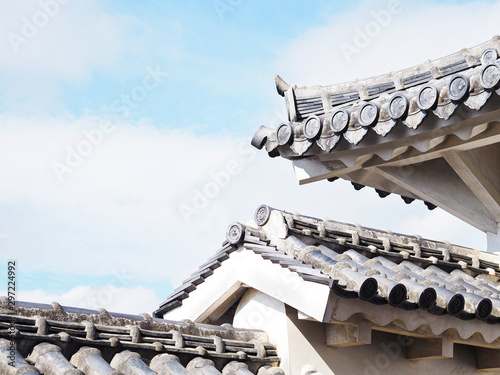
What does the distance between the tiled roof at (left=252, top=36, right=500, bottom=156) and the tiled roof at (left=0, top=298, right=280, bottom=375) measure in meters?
1.95

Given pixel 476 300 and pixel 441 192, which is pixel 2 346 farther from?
pixel 441 192

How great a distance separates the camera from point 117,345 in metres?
4.59

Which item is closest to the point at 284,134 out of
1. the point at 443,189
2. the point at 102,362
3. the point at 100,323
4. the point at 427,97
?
the point at 427,97

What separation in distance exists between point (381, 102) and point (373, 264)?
1.42 m

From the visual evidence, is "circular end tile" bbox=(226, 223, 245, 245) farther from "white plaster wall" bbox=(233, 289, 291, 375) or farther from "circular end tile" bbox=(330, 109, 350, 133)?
"circular end tile" bbox=(330, 109, 350, 133)

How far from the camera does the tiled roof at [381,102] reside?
5641mm

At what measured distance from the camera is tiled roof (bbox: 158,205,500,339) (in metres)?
5.11

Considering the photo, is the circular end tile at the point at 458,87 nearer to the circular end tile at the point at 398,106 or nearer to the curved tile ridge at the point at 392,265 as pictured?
the circular end tile at the point at 398,106

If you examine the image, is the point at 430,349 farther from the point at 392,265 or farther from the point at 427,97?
the point at 427,97

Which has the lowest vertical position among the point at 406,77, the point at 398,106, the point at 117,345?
the point at 117,345

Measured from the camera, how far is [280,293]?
5324mm

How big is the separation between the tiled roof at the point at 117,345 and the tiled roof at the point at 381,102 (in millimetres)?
1945

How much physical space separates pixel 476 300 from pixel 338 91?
2.84 m

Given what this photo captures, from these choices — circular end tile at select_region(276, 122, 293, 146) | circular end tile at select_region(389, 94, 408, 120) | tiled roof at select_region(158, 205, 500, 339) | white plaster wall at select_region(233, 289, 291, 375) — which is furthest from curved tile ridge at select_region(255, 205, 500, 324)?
circular end tile at select_region(389, 94, 408, 120)
